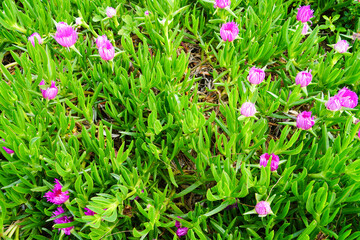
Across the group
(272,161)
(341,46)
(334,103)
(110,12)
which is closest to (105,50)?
(110,12)

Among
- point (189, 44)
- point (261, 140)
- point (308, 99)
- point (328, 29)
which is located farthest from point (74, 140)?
point (328, 29)

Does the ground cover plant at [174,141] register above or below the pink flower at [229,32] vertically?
below

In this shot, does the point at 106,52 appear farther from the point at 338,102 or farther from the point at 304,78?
the point at 338,102

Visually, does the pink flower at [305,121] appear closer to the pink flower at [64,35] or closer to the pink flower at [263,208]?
the pink flower at [263,208]

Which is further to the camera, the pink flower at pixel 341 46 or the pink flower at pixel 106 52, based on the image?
the pink flower at pixel 341 46

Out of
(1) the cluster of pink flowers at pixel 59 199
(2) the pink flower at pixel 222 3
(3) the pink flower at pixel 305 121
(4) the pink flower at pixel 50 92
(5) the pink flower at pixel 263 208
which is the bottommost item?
(1) the cluster of pink flowers at pixel 59 199

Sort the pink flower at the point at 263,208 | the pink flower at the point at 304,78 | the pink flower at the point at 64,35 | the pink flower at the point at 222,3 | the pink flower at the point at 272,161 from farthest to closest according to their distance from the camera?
the pink flower at the point at 222,3 < the pink flower at the point at 64,35 < the pink flower at the point at 304,78 < the pink flower at the point at 272,161 < the pink flower at the point at 263,208

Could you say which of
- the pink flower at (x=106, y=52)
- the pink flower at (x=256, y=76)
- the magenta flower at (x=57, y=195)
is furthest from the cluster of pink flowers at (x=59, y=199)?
the pink flower at (x=256, y=76)
